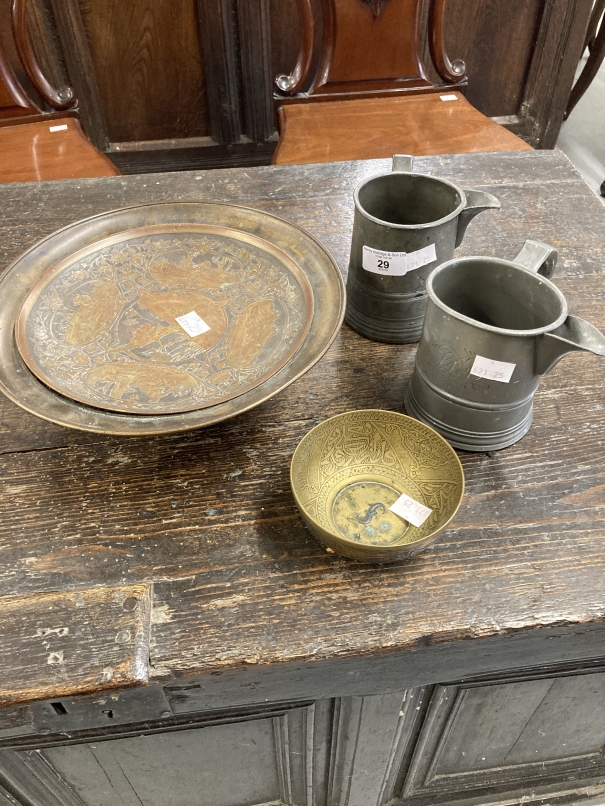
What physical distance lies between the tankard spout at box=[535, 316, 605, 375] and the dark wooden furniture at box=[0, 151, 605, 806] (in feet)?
0.43

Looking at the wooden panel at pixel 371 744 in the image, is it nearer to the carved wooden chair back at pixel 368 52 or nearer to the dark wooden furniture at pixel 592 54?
the carved wooden chair back at pixel 368 52

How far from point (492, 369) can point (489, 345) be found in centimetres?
3

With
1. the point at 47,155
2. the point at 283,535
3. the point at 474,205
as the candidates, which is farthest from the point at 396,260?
the point at 47,155

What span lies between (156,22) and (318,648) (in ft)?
6.85

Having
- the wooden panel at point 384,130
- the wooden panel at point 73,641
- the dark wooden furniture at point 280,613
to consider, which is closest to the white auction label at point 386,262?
the dark wooden furniture at point 280,613

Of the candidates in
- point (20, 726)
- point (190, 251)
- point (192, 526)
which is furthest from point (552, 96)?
point (20, 726)

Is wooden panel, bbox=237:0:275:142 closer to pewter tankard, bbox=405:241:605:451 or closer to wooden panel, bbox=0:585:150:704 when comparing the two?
pewter tankard, bbox=405:241:605:451

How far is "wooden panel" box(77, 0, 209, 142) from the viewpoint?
75.6 inches

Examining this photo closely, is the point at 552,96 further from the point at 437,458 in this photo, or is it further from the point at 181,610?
the point at 181,610

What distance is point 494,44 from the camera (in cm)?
218

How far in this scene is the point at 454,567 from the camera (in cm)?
55

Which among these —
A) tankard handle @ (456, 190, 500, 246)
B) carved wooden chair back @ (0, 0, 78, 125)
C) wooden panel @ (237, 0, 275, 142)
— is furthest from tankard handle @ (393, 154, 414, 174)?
wooden panel @ (237, 0, 275, 142)

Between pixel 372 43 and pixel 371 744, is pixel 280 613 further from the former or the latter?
pixel 372 43

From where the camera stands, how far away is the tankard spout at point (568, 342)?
53 cm
